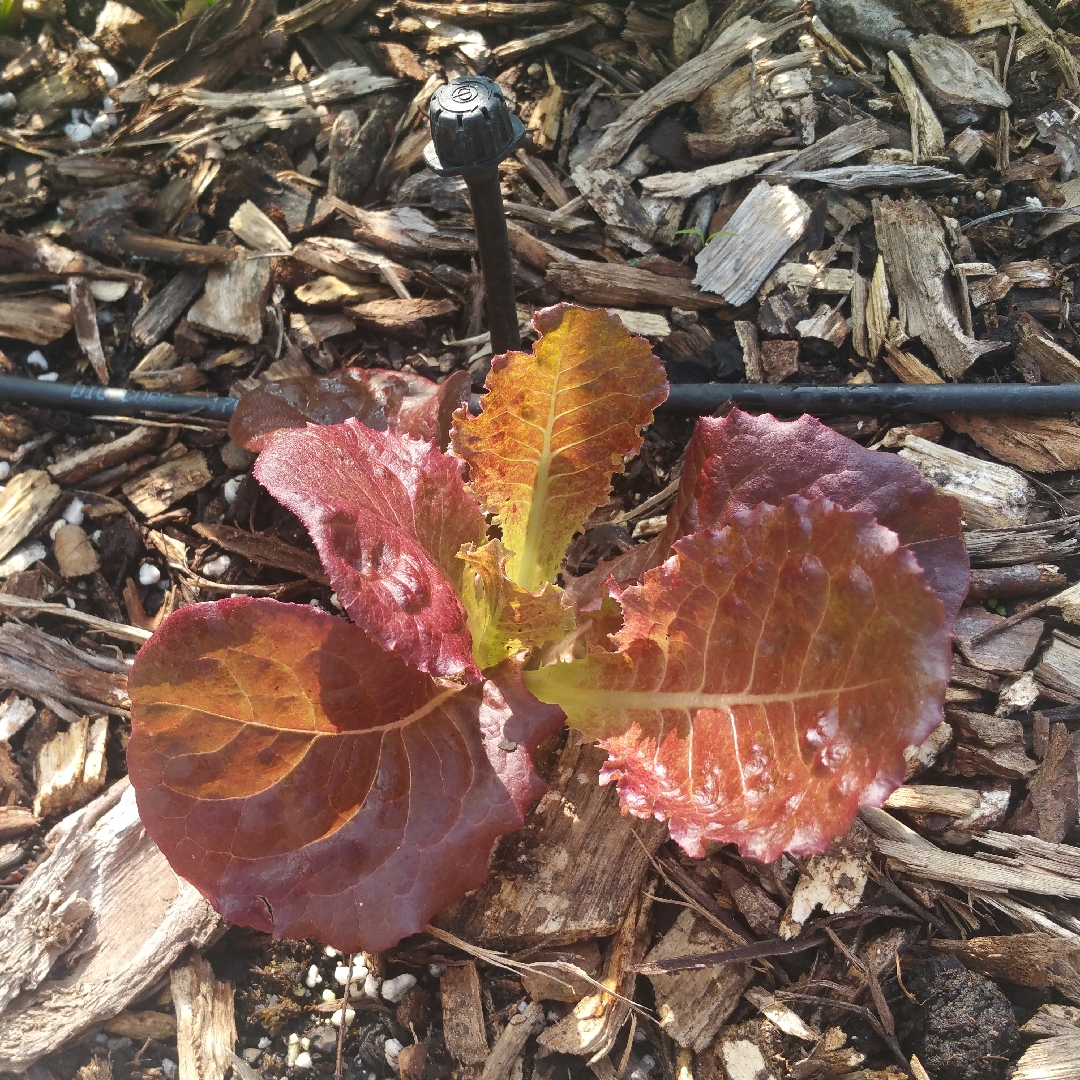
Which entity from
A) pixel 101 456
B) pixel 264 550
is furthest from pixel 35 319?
pixel 264 550

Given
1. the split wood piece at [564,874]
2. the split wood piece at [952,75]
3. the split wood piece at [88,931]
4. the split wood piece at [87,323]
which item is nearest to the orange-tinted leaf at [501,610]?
the split wood piece at [564,874]

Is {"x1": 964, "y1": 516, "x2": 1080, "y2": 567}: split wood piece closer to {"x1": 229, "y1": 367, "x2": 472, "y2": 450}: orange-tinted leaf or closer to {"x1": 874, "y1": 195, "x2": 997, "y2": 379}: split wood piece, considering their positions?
{"x1": 874, "y1": 195, "x2": 997, "y2": 379}: split wood piece

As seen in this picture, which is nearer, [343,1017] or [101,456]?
[343,1017]

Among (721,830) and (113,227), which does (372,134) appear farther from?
(721,830)

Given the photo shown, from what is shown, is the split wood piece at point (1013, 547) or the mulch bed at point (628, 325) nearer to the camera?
the mulch bed at point (628, 325)

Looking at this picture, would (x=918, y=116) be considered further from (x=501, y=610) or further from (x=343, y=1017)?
(x=343, y=1017)

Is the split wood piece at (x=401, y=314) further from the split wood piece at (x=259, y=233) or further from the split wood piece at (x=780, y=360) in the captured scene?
the split wood piece at (x=780, y=360)
